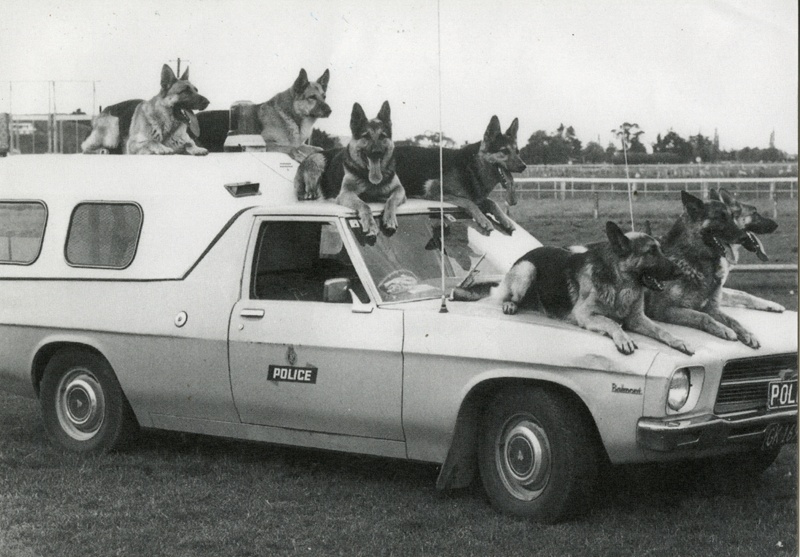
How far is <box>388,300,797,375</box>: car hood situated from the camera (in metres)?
5.15

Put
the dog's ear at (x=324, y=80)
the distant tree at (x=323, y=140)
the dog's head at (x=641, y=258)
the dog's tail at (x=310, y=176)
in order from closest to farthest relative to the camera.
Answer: the dog's head at (x=641, y=258)
the dog's ear at (x=324, y=80)
the dog's tail at (x=310, y=176)
the distant tree at (x=323, y=140)

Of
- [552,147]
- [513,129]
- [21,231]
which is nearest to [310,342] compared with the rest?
[513,129]

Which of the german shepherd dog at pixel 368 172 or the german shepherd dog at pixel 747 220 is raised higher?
the german shepherd dog at pixel 368 172

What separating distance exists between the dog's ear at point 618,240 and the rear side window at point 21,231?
3799 mm

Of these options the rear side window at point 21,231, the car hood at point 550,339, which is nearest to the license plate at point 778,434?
the car hood at point 550,339

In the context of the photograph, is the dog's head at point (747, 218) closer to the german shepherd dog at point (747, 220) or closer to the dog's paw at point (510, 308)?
the german shepherd dog at point (747, 220)

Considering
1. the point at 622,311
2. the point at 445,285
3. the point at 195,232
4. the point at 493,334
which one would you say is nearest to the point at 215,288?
the point at 195,232

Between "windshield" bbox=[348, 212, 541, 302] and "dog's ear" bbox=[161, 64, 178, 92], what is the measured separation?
5.67 feet

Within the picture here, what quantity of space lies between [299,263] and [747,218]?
241 centimetres

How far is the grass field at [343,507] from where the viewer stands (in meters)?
5.22

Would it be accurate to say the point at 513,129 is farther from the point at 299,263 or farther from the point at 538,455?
the point at 538,455

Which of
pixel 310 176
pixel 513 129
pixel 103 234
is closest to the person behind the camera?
pixel 513 129

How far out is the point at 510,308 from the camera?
562cm

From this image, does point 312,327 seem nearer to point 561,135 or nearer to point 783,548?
point 561,135
